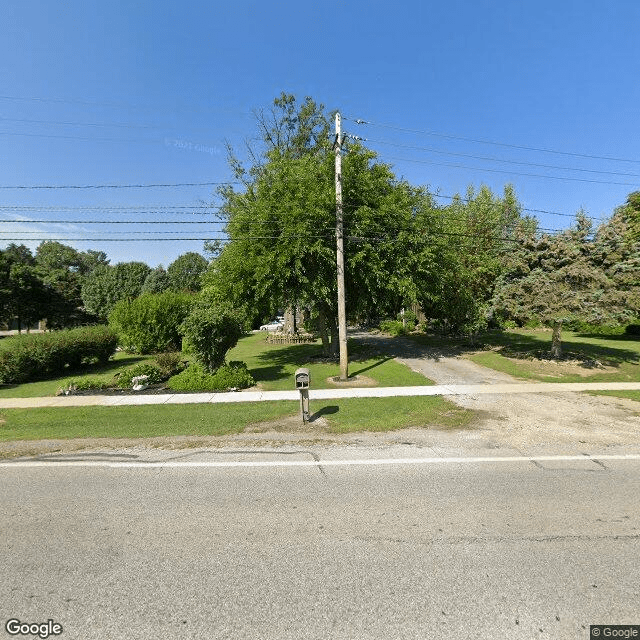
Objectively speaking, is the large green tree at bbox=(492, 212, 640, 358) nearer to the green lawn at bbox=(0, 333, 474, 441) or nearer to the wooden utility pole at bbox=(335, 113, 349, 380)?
the green lawn at bbox=(0, 333, 474, 441)

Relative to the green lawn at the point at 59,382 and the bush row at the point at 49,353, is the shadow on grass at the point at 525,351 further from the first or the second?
the bush row at the point at 49,353

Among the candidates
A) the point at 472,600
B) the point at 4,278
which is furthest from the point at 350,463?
the point at 4,278

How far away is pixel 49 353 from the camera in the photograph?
1528cm

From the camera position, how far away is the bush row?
14.1m

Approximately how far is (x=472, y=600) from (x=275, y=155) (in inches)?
775

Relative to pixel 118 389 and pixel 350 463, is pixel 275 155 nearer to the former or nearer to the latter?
pixel 118 389

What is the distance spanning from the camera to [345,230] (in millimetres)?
15727

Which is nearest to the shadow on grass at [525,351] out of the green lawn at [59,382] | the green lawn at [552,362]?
the green lawn at [552,362]

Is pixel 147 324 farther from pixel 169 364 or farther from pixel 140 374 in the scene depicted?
pixel 140 374

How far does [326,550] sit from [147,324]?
21.8 meters

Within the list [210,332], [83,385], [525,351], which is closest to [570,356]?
[525,351]

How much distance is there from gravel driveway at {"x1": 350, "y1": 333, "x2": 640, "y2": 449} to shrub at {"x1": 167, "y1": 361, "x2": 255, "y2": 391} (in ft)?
21.5

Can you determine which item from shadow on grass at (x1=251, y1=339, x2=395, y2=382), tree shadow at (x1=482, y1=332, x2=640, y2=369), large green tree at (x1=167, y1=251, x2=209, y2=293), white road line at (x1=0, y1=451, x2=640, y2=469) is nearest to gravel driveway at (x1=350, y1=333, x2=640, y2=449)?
white road line at (x1=0, y1=451, x2=640, y2=469)

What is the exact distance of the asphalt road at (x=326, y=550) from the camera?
9.59ft
